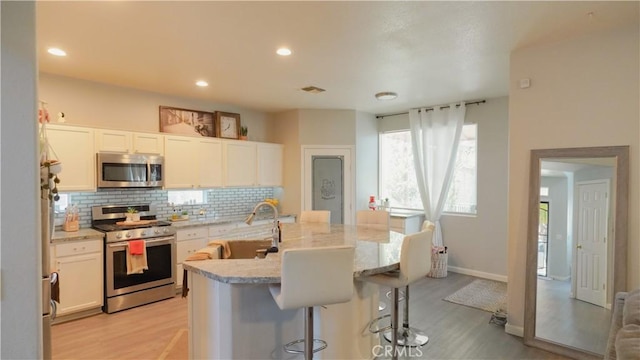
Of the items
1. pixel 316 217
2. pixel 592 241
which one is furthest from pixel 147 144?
pixel 592 241

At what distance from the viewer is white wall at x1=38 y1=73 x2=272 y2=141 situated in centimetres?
405

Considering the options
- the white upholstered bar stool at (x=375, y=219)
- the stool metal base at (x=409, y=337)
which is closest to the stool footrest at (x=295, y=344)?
the stool metal base at (x=409, y=337)

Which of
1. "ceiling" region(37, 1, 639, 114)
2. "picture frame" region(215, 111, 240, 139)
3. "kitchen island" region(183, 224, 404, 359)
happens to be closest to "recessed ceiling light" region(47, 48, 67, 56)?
"ceiling" region(37, 1, 639, 114)

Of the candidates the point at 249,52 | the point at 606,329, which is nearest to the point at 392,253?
the point at 606,329

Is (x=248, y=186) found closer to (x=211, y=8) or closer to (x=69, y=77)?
(x=69, y=77)

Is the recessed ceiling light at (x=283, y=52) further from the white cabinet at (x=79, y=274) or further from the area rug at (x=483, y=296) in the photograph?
the area rug at (x=483, y=296)

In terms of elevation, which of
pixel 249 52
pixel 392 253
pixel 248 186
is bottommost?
pixel 392 253

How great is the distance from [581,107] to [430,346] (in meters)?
2.42

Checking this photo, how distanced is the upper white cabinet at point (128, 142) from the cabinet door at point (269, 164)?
162 centimetres

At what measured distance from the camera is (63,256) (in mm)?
3666

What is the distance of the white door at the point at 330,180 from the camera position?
5969mm

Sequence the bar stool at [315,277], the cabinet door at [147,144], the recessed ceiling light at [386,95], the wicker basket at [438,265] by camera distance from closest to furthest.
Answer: the bar stool at [315,277] → the cabinet door at [147,144] → the recessed ceiling light at [386,95] → the wicker basket at [438,265]

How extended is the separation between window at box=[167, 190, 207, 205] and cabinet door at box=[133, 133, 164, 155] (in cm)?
70

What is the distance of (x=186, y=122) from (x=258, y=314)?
3.68m
